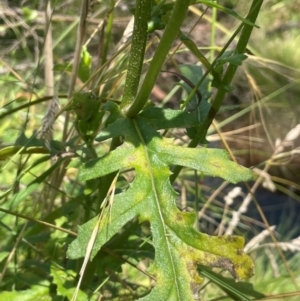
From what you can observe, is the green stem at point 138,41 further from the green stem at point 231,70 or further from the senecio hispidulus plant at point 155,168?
the green stem at point 231,70

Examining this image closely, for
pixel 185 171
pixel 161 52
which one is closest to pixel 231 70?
pixel 161 52

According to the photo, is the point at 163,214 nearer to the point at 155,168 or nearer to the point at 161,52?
the point at 155,168

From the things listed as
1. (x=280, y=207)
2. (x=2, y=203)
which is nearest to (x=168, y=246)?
(x=2, y=203)

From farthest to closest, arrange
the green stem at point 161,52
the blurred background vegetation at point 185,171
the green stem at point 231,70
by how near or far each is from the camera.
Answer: the blurred background vegetation at point 185,171 < the green stem at point 231,70 < the green stem at point 161,52

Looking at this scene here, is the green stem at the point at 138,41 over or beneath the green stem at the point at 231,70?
over

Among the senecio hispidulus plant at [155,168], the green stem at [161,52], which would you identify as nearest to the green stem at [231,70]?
the senecio hispidulus plant at [155,168]

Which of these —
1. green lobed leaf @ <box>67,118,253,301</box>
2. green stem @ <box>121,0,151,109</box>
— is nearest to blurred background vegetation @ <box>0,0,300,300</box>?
green stem @ <box>121,0,151,109</box>
